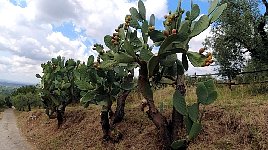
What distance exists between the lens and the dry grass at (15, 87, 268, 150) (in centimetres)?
721

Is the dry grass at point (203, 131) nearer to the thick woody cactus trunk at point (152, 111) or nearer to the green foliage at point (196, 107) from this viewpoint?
the thick woody cactus trunk at point (152, 111)

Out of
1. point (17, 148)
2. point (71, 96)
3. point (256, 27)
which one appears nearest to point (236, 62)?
point (256, 27)

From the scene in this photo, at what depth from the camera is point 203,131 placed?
7.82m

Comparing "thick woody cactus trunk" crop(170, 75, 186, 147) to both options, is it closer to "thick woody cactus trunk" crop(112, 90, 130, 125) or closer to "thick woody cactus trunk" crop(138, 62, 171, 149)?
"thick woody cactus trunk" crop(138, 62, 171, 149)

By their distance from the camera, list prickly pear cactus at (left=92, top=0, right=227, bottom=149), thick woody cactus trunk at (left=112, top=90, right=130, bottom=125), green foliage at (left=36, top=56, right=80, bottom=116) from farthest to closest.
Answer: green foliage at (left=36, top=56, right=80, bottom=116) < thick woody cactus trunk at (left=112, top=90, right=130, bottom=125) < prickly pear cactus at (left=92, top=0, right=227, bottom=149)

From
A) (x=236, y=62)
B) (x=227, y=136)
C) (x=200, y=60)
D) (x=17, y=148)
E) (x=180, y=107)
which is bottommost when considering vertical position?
(x=17, y=148)

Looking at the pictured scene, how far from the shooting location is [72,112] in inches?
587

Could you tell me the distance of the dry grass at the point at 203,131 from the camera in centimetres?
721

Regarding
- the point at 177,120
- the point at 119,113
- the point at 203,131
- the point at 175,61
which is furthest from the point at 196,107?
the point at 119,113

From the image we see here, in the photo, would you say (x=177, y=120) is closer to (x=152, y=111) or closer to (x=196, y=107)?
(x=152, y=111)

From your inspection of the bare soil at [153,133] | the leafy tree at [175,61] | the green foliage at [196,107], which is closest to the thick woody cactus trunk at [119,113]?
the bare soil at [153,133]

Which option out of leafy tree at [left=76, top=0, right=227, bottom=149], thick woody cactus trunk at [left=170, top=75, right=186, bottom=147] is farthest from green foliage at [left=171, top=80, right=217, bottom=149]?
thick woody cactus trunk at [left=170, top=75, right=186, bottom=147]

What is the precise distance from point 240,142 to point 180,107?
2005 mm

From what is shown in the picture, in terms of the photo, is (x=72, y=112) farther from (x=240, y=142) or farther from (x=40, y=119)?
(x=240, y=142)
